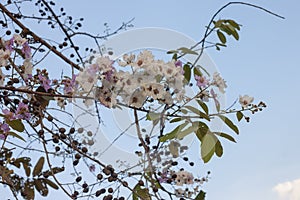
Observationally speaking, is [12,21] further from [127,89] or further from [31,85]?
[127,89]

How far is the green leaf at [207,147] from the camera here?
0.67 m

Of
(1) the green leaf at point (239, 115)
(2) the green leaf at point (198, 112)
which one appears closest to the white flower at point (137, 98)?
(2) the green leaf at point (198, 112)

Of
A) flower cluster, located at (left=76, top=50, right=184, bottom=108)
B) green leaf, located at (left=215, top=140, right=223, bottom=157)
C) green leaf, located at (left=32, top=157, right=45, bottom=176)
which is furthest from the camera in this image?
green leaf, located at (left=32, top=157, right=45, bottom=176)

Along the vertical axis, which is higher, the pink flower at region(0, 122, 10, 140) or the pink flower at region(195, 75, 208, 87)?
the pink flower at region(195, 75, 208, 87)

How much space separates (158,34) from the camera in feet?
2.57

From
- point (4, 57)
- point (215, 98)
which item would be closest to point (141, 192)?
point (215, 98)

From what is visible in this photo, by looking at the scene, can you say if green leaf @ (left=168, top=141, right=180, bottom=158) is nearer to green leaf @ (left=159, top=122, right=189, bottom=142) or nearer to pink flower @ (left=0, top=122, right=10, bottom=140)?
green leaf @ (left=159, top=122, right=189, bottom=142)

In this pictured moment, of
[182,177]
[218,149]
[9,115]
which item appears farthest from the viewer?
[182,177]

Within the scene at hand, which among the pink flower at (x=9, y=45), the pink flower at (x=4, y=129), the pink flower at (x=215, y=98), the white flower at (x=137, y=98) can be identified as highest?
the pink flower at (x=9, y=45)

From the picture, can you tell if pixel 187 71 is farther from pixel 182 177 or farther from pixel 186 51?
pixel 182 177

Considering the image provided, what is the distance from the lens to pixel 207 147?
2.22ft

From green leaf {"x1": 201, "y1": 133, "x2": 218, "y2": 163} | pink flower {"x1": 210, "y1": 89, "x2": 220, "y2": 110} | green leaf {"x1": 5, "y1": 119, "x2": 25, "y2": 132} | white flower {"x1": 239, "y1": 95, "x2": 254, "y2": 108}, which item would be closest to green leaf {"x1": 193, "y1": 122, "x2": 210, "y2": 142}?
green leaf {"x1": 201, "y1": 133, "x2": 218, "y2": 163}

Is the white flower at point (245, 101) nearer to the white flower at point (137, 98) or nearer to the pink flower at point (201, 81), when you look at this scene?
the pink flower at point (201, 81)

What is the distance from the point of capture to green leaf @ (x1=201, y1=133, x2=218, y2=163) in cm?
67
